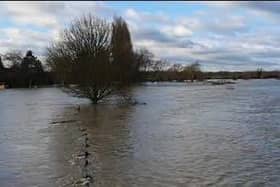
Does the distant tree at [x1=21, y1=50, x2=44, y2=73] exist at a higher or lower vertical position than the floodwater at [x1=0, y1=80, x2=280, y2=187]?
higher

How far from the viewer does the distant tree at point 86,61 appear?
106ft

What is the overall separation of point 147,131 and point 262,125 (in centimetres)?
531

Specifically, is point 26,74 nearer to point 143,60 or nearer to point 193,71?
point 143,60

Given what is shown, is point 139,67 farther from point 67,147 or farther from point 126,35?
point 67,147

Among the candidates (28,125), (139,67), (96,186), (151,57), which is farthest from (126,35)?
(96,186)

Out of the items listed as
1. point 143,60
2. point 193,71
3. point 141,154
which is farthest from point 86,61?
point 193,71

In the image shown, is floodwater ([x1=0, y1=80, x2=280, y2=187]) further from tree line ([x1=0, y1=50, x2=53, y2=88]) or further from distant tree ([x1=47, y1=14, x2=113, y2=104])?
tree line ([x1=0, y1=50, x2=53, y2=88])

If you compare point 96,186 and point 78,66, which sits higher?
point 78,66

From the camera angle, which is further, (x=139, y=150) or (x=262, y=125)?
(x=262, y=125)

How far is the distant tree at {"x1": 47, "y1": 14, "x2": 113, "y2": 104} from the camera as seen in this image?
106 feet

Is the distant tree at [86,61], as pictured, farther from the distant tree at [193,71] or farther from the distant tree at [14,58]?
the distant tree at [193,71]

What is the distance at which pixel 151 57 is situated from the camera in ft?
334

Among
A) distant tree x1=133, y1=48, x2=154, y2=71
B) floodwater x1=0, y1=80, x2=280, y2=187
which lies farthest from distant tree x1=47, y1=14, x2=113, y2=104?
distant tree x1=133, y1=48, x2=154, y2=71

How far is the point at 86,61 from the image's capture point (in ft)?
108
